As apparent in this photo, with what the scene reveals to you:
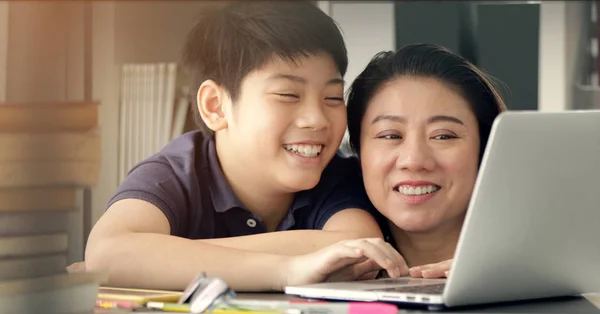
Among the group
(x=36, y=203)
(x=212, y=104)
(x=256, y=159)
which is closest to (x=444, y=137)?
(x=256, y=159)

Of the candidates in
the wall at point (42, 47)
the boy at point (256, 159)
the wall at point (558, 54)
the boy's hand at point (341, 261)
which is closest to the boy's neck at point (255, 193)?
the boy at point (256, 159)

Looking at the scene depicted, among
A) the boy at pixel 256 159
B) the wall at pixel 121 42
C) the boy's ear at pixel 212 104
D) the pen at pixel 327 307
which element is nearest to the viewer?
the pen at pixel 327 307

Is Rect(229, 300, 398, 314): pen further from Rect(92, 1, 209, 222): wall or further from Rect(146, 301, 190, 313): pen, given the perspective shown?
Rect(92, 1, 209, 222): wall

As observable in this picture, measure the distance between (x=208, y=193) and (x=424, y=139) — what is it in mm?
341

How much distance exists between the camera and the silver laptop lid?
671mm

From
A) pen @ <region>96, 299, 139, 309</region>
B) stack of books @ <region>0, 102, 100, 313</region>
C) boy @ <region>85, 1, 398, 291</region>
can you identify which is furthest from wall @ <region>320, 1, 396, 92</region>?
stack of books @ <region>0, 102, 100, 313</region>

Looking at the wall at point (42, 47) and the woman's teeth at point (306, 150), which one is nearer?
the wall at point (42, 47)

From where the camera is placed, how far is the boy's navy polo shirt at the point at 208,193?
1.17 m

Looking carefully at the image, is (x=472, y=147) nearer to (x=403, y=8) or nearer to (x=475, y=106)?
(x=475, y=106)

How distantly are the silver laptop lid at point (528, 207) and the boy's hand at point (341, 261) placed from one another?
0.15m

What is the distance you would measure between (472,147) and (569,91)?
4.02 feet

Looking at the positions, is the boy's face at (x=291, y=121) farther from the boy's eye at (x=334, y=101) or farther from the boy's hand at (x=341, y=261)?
the boy's hand at (x=341, y=261)

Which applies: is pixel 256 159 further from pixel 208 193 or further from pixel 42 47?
pixel 42 47

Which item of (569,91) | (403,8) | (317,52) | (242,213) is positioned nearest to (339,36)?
(317,52)
